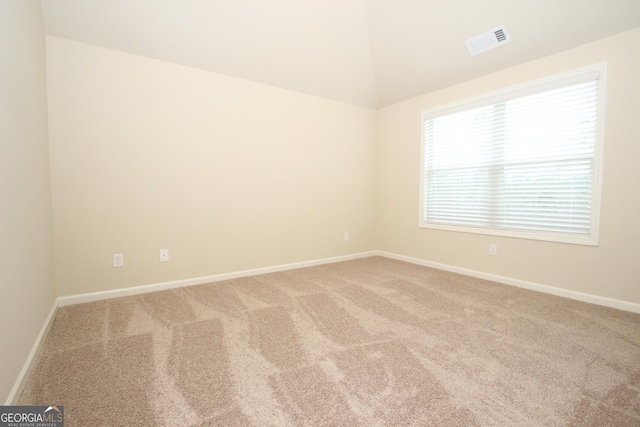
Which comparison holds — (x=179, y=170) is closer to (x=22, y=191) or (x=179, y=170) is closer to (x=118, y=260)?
(x=118, y=260)

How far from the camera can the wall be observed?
2.32 metres

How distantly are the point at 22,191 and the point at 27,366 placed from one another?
925mm

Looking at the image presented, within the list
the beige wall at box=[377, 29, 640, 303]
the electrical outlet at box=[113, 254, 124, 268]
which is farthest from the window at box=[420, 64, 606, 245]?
the electrical outlet at box=[113, 254, 124, 268]

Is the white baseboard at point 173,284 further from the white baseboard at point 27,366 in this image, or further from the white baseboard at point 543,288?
the white baseboard at point 543,288

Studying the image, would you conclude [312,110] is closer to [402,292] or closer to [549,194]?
[402,292]

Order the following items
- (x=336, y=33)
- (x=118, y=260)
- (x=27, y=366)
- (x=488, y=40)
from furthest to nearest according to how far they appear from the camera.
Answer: (x=336, y=33), (x=488, y=40), (x=118, y=260), (x=27, y=366)

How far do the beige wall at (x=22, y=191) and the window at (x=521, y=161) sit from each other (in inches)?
148

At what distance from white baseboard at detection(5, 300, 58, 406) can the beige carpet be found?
0.04m

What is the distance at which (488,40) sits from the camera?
8.61 feet

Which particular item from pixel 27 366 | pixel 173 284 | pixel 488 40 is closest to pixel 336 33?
pixel 488 40

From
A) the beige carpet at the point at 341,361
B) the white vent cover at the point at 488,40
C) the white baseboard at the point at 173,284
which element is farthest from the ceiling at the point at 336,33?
the beige carpet at the point at 341,361

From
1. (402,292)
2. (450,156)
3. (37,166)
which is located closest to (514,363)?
(402,292)

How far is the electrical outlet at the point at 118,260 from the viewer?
8.16ft

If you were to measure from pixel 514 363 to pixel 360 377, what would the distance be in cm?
89
